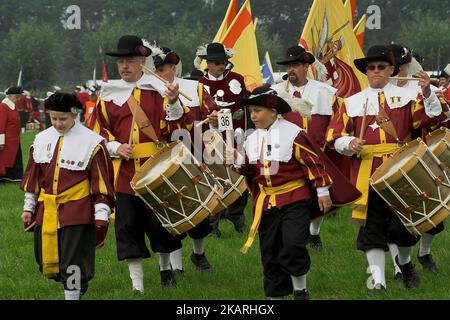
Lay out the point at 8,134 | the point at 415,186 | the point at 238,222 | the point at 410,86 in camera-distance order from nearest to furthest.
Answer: the point at 415,186, the point at 410,86, the point at 238,222, the point at 8,134

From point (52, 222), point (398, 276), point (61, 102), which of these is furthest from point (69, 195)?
point (398, 276)

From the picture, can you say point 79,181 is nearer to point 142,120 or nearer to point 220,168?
point 142,120

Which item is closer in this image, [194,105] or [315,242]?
[194,105]

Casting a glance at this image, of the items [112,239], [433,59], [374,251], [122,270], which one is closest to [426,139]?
[374,251]

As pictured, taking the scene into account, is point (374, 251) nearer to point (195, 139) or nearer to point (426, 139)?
point (426, 139)

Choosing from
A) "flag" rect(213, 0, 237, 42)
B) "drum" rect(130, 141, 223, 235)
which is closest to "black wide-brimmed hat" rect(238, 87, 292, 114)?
"drum" rect(130, 141, 223, 235)

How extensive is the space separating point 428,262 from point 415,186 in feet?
5.99

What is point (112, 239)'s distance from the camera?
34.8 ft

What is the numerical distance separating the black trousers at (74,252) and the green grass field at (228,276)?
0.93 m

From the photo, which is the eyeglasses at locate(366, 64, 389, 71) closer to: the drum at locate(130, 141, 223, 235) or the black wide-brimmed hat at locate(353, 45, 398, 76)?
the black wide-brimmed hat at locate(353, 45, 398, 76)

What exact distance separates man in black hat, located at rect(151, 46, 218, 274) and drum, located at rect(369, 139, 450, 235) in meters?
2.13

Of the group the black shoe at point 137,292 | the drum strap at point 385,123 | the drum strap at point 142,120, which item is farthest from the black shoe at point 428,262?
the drum strap at point 142,120

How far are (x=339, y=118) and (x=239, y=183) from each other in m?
1.40

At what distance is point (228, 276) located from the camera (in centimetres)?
862
